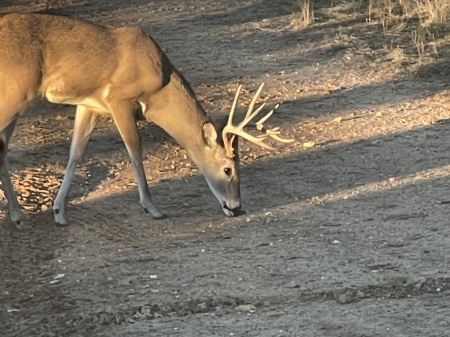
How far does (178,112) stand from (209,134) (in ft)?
1.07

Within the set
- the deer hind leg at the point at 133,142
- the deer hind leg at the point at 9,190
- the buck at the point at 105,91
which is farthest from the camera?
the deer hind leg at the point at 133,142

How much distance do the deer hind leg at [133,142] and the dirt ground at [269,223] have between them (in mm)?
125

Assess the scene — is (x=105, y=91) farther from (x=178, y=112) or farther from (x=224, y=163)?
(x=224, y=163)

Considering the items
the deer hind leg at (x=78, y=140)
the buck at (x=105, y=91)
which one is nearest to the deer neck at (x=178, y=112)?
the buck at (x=105, y=91)

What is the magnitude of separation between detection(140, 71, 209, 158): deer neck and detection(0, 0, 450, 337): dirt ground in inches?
22.4

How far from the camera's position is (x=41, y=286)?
697 cm

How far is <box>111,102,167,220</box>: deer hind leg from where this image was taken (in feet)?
27.2

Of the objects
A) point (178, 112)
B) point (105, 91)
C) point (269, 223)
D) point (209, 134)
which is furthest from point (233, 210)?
point (105, 91)

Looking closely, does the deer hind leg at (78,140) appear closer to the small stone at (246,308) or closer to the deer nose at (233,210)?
the deer nose at (233,210)

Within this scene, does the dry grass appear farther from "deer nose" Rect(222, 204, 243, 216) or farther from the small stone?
the small stone

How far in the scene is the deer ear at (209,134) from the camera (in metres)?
8.60

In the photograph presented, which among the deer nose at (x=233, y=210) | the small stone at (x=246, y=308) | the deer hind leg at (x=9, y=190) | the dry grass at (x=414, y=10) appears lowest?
the dry grass at (x=414, y=10)

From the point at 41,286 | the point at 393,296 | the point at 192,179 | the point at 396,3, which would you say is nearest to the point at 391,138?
the point at 192,179

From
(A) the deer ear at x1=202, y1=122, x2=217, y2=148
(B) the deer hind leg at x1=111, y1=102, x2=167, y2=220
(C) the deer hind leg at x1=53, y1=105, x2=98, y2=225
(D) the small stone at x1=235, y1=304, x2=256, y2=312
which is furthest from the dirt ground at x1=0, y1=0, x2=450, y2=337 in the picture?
(A) the deer ear at x1=202, y1=122, x2=217, y2=148
